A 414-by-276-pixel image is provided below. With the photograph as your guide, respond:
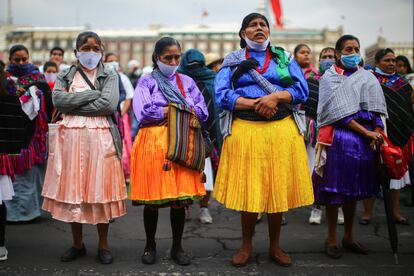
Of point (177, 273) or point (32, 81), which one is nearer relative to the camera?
point (177, 273)

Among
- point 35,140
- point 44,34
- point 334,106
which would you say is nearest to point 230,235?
point 334,106

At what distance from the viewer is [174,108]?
13.8 feet

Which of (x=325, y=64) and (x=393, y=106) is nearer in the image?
(x=393, y=106)

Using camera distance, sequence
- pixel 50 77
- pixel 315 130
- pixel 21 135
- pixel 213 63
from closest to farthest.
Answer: pixel 21 135
pixel 315 130
pixel 213 63
pixel 50 77

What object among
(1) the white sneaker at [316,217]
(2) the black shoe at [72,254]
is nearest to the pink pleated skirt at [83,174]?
(2) the black shoe at [72,254]

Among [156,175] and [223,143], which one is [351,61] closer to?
[223,143]

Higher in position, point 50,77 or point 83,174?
point 50,77

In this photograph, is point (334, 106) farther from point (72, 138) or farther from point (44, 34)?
point (44, 34)

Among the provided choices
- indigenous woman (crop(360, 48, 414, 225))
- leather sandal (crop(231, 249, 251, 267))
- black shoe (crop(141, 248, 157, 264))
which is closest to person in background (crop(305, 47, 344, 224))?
indigenous woman (crop(360, 48, 414, 225))

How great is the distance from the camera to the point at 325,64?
5910 millimetres

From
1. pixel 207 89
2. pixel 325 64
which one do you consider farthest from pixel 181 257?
pixel 325 64

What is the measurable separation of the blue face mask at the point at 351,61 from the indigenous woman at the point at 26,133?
3159 mm

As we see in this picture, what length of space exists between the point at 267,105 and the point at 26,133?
9.95 feet

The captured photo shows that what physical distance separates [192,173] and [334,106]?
143cm
